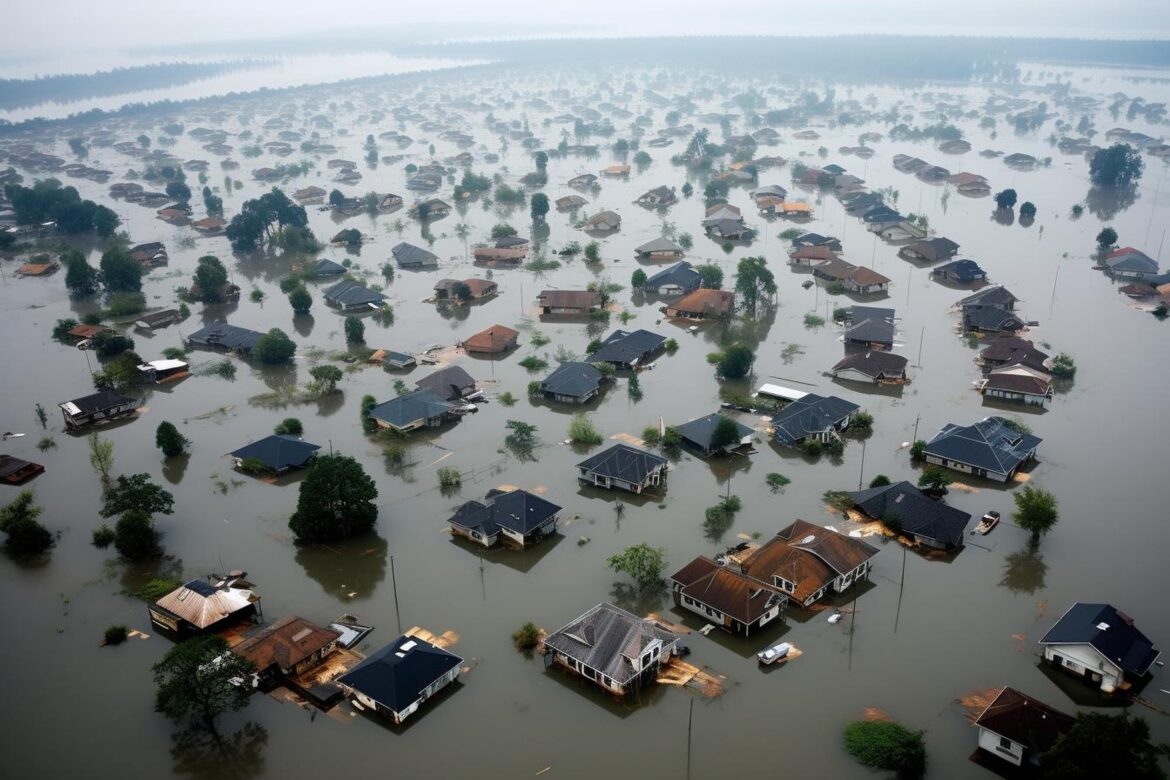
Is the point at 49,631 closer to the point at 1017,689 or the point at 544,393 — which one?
the point at 544,393

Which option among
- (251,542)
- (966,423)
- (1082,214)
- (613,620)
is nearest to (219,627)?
(251,542)

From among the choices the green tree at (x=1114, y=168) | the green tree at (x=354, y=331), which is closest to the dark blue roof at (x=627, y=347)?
the green tree at (x=354, y=331)

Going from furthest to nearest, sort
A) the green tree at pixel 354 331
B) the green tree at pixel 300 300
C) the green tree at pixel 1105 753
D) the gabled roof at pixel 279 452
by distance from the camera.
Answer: the green tree at pixel 300 300 < the green tree at pixel 354 331 < the gabled roof at pixel 279 452 < the green tree at pixel 1105 753

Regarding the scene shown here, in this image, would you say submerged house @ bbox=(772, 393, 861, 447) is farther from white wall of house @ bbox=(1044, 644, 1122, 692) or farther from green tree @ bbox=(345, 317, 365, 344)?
green tree @ bbox=(345, 317, 365, 344)

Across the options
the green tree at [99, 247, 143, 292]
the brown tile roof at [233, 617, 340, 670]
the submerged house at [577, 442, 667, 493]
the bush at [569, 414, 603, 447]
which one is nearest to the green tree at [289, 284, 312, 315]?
the green tree at [99, 247, 143, 292]

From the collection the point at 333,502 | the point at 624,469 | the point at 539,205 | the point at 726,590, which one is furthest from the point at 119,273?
the point at 726,590

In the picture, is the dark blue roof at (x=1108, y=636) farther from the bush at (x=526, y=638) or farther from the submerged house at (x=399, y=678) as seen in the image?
the submerged house at (x=399, y=678)
